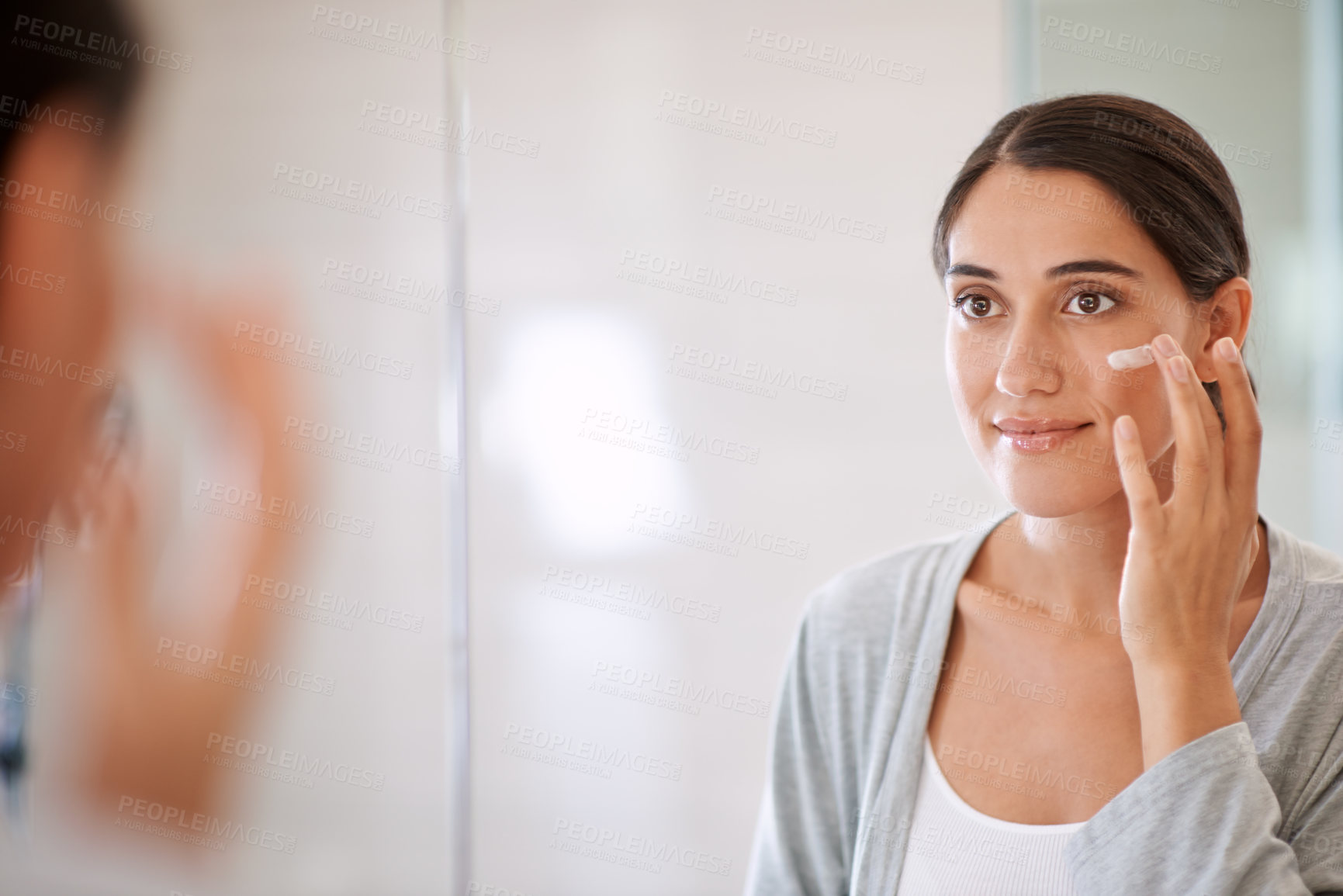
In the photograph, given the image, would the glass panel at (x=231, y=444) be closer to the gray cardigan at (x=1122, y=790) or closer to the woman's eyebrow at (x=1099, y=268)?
the gray cardigan at (x=1122, y=790)

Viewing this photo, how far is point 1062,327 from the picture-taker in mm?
963

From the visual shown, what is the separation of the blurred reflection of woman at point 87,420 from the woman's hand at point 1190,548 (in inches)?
50.8

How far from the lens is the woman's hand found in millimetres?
865

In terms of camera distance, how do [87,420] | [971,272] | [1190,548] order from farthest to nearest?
[87,420] < [971,272] < [1190,548]

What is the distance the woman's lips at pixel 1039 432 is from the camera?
973 millimetres

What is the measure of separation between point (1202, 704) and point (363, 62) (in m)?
1.52

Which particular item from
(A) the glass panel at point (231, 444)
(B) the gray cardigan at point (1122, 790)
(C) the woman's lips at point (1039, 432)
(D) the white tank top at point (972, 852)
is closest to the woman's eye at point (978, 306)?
(C) the woman's lips at point (1039, 432)

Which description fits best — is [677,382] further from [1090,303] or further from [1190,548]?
[1190,548]

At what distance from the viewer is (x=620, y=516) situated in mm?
1653

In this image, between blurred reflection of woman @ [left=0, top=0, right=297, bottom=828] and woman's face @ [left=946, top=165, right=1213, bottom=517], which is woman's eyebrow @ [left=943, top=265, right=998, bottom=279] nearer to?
woman's face @ [left=946, top=165, right=1213, bottom=517]

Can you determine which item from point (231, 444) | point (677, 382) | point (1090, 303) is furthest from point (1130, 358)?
point (231, 444)

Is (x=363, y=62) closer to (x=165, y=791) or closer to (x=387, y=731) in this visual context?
(x=387, y=731)

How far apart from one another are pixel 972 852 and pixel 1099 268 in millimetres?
553

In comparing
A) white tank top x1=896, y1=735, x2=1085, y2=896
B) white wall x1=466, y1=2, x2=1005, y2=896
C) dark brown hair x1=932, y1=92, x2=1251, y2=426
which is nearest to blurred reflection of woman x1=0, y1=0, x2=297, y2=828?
white wall x1=466, y1=2, x2=1005, y2=896
